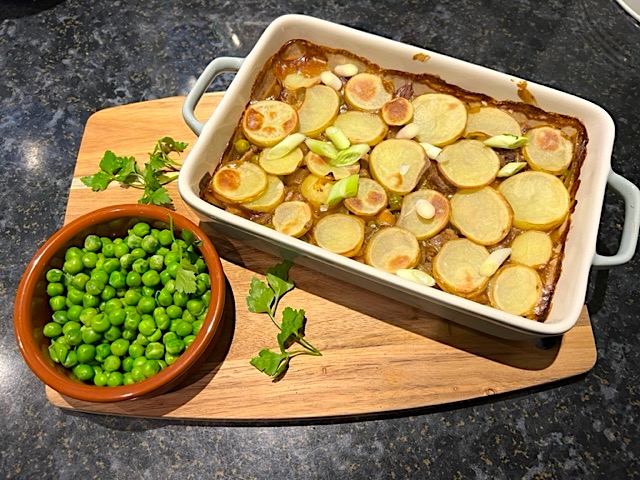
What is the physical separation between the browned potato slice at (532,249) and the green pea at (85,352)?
1132mm

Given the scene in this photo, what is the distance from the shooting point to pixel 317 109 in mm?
1715

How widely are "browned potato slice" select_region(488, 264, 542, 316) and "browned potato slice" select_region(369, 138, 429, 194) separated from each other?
1.14 ft

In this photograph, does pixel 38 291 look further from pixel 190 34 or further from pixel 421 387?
pixel 190 34

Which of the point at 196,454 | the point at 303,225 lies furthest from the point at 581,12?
the point at 196,454

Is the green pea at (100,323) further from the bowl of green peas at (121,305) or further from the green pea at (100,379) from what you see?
the green pea at (100,379)

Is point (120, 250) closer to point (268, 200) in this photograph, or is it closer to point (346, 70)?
point (268, 200)

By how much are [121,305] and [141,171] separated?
49 centimetres

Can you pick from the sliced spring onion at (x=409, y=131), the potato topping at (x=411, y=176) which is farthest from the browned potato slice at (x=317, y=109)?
the sliced spring onion at (x=409, y=131)

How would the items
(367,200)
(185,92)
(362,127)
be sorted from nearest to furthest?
(367,200), (362,127), (185,92)

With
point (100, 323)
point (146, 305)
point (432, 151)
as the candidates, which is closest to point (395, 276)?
point (432, 151)

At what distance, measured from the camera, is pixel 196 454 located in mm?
1583

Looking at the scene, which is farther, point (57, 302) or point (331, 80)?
point (331, 80)

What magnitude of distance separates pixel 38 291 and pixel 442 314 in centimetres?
108

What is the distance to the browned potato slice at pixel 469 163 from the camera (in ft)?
5.24
